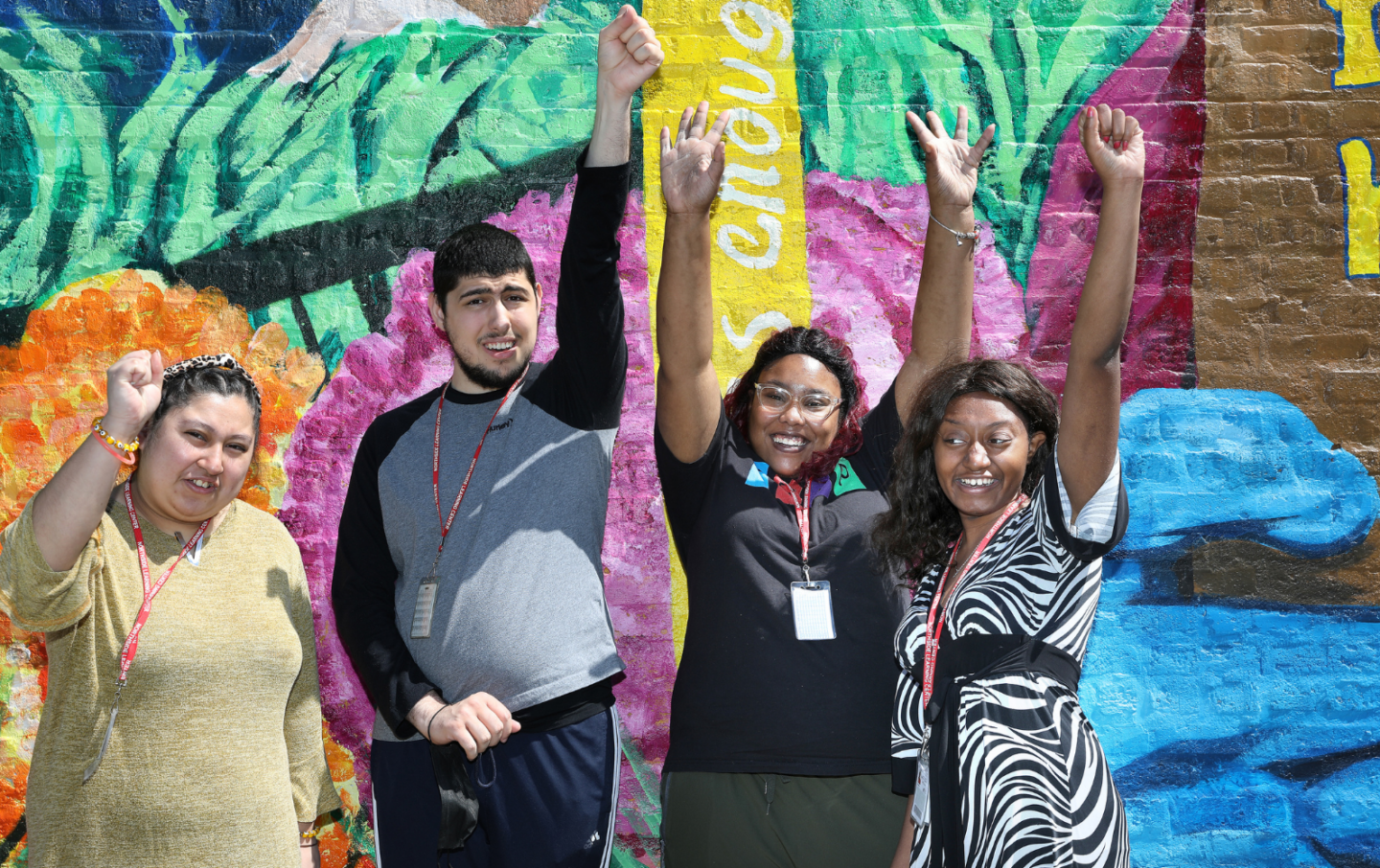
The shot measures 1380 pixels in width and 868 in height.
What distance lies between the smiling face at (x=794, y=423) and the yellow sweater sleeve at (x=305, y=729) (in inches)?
48.6

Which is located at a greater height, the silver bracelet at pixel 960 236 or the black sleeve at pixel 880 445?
the silver bracelet at pixel 960 236

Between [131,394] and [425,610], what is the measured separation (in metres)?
0.79

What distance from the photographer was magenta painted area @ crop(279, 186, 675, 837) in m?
3.10

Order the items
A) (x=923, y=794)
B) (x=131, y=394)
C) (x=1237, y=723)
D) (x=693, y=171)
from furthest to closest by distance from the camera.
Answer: (x=1237, y=723), (x=693, y=171), (x=131, y=394), (x=923, y=794)

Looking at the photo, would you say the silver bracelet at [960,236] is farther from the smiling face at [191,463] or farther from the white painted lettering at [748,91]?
the smiling face at [191,463]

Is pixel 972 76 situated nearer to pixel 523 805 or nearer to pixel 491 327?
pixel 491 327

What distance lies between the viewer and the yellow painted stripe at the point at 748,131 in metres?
3.17

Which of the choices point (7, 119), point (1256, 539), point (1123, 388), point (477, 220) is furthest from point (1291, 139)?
point (7, 119)

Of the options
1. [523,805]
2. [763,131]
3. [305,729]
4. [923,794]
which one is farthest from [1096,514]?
[305,729]

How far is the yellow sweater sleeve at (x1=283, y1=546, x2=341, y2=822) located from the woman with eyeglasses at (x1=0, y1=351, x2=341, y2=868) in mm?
67

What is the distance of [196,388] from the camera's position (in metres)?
2.30

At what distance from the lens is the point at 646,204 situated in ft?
10.5

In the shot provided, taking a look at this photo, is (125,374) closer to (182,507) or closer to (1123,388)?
(182,507)

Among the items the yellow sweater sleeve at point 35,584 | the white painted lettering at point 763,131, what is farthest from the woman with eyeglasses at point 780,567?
the yellow sweater sleeve at point 35,584
